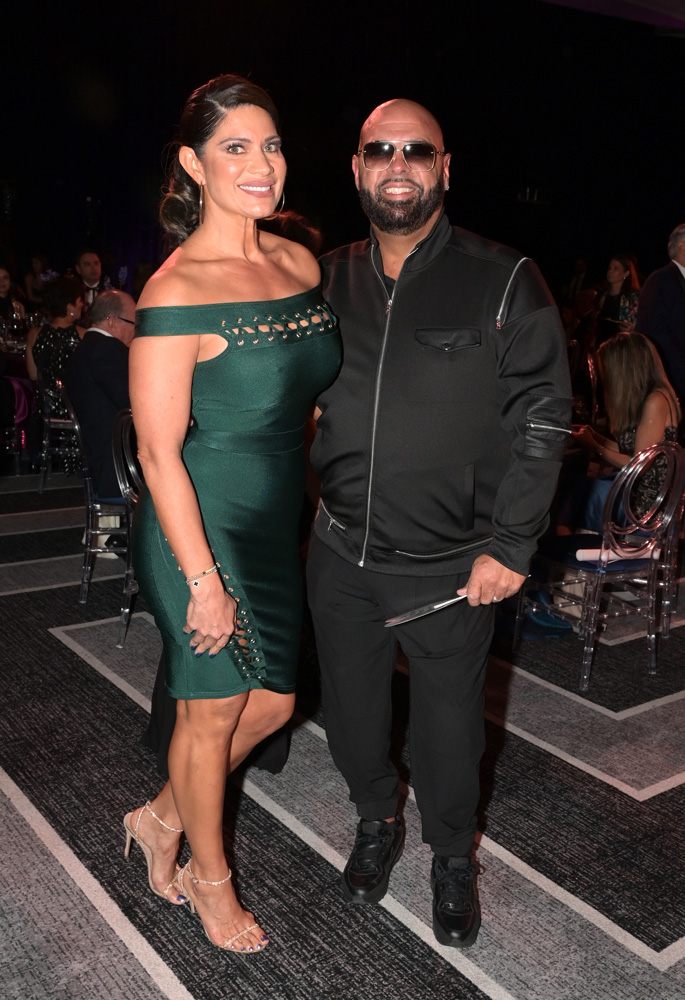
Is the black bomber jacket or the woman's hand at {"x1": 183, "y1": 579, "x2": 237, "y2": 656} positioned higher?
the black bomber jacket

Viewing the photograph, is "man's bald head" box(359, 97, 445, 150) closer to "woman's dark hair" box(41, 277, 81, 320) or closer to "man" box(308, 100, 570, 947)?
"man" box(308, 100, 570, 947)

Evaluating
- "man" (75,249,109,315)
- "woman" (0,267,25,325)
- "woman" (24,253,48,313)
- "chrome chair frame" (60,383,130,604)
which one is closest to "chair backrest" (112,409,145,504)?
"chrome chair frame" (60,383,130,604)

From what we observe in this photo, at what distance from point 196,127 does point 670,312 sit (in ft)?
12.6

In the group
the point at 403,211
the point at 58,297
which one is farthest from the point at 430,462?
the point at 58,297

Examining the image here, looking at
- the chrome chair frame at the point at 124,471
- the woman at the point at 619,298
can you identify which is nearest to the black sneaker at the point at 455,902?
the chrome chair frame at the point at 124,471

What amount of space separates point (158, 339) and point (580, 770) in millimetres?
1871

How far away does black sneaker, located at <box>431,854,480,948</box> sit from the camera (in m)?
1.96

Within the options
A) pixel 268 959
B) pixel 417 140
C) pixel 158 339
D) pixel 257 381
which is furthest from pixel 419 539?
pixel 268 959

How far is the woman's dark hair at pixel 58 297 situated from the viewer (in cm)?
548

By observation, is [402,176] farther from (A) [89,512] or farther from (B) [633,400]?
(A) [89,512]

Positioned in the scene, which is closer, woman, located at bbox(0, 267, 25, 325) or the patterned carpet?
the patterned carpet

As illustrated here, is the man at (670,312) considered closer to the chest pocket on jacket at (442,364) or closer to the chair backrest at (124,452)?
the chair backrest at (124,452)

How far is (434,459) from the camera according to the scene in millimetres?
1859

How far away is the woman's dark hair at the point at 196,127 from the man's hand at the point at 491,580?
871 mm
